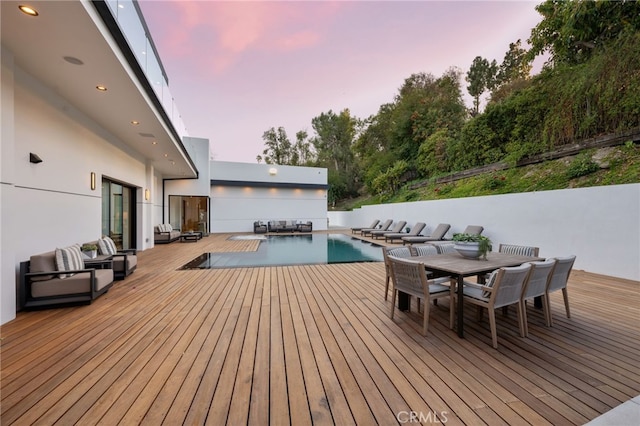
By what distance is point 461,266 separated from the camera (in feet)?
9.07

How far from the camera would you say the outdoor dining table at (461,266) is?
252 cm

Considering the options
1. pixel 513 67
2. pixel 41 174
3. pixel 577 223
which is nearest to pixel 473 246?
pixel 577 223

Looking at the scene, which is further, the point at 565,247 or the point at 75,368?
the point at 565,247

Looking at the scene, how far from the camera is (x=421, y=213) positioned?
36.7ft

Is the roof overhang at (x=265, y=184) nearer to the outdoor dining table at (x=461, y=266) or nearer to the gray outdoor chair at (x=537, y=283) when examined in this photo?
the outdoor dining table at (x=461, y=266)

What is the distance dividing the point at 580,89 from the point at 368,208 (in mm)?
10399

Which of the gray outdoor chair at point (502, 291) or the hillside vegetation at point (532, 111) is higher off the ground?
the hillside vegetation at point (532, 111)

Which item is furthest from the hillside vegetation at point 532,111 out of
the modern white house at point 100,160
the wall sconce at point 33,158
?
the wall sconce at point 33,158

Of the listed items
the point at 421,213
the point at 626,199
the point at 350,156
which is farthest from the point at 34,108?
the point at 350,156

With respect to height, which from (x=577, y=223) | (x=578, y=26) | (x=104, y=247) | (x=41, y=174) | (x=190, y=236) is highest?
(x=578, y=26)

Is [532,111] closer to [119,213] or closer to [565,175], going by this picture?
[565,175]

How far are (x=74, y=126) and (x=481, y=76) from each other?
914 inches

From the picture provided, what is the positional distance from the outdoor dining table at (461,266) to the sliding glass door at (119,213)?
7.57 m

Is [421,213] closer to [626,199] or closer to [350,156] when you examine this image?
[626,199]
